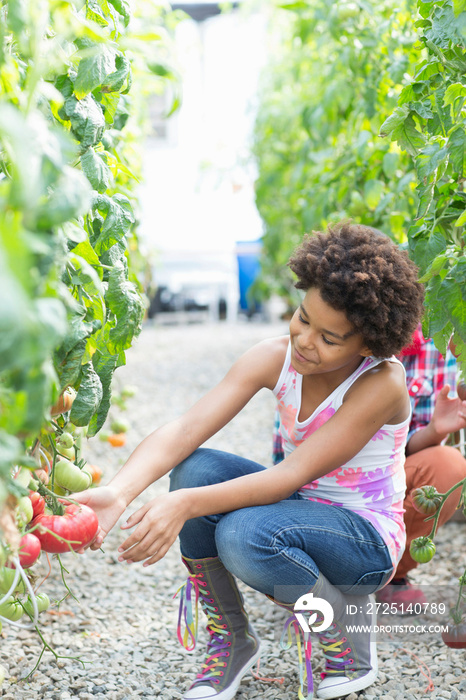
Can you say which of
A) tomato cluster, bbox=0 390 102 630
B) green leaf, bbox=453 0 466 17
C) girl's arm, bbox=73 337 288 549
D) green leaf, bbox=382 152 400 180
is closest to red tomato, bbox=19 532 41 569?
tomato cluster, bbox=0 390 102 630

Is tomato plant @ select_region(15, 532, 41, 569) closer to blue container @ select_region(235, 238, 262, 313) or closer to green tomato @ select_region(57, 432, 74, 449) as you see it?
green tomato @ select_region(57, 432, 74, 449)

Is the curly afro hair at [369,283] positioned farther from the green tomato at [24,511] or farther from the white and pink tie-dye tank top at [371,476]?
the green tomato at [24,511]

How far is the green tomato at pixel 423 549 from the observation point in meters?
1.32

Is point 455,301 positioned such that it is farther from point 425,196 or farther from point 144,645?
point 144,645

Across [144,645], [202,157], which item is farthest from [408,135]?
[202,157]

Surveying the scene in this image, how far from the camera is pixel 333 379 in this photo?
4.66 feet

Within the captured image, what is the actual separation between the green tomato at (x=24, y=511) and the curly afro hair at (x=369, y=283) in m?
0.59

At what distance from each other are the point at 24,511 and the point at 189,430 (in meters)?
0.49

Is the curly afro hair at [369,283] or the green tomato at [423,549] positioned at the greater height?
the curly afro hair at [369,283]

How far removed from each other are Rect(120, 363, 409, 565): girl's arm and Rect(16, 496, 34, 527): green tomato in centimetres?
27

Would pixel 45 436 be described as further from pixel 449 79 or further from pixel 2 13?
pixel 449 79

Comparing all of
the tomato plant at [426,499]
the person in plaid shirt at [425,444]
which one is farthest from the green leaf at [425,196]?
the tomato plant at [426,499]

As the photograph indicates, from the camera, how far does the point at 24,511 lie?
0.95 meters

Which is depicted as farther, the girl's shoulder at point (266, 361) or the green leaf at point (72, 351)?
the girl's shoulder at point (266, 361)
